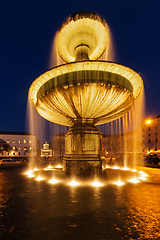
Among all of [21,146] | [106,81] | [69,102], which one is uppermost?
[106,81]

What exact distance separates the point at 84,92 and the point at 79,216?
543 centimetres

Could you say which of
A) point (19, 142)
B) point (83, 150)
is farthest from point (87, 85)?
point (19, 142)

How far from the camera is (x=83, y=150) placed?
27.8 ft

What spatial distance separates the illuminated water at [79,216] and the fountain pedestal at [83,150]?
3.67 metres

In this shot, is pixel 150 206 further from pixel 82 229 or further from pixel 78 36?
pixel 78 36

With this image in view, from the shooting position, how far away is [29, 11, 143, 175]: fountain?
725 centimetres

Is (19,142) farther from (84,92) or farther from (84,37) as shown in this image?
(84,92)

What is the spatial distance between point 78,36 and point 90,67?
4691 millimetres

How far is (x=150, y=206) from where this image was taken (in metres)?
3.63

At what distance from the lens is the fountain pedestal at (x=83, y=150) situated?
322 inches

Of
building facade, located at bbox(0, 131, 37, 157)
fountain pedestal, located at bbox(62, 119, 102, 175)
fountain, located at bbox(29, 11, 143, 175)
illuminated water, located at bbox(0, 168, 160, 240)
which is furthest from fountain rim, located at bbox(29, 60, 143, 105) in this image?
building facade, located at bbox(0, 131, 37, 157)

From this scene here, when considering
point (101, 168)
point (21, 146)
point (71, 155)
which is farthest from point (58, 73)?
point (21, 146)

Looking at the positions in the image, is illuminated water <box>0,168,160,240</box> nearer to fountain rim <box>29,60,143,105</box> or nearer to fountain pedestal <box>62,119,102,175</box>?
fountain pedestal <box>62,119,102,175</box>

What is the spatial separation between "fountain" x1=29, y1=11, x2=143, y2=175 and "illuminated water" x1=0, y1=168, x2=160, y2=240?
4.04 m
